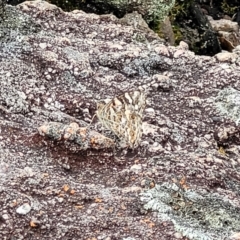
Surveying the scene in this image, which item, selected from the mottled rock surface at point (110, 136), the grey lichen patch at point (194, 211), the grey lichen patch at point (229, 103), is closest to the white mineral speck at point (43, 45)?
the mottled rock surface at point (110, 136)

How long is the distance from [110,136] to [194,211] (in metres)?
0.68

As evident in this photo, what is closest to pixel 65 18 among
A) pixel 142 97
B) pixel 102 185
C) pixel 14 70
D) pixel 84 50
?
pixel 84 50

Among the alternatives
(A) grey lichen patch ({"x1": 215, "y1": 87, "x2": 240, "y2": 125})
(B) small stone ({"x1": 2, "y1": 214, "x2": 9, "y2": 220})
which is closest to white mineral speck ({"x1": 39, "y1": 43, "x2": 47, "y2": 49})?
(A) grey lichen patch ({"x1": 215, "y1": 87, "x2": 240, "y2": 125})

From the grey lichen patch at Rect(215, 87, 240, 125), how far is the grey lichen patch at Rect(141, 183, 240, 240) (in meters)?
0.81

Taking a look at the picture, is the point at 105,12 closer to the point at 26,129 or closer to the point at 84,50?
the point at 84,50

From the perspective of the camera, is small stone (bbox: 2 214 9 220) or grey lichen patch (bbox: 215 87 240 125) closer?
small stone (bbox: 2 214 9 220)

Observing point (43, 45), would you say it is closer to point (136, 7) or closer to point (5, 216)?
point (136, 7)

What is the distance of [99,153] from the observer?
3.43m

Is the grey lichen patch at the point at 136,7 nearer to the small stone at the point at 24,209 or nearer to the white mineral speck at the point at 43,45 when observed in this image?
the white mineral speck at the point at 43,45

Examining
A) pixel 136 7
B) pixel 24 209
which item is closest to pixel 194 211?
pixel 24 209

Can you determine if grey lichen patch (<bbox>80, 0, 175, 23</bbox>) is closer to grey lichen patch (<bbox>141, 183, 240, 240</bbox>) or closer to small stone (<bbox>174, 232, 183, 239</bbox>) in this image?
grey lichen patch (<bbox>141, 183, 240, 240</bbox>)

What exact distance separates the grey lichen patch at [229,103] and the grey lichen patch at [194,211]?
81cm

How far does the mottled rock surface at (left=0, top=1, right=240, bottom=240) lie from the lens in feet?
9.78

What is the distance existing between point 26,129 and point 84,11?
166 centimetres
